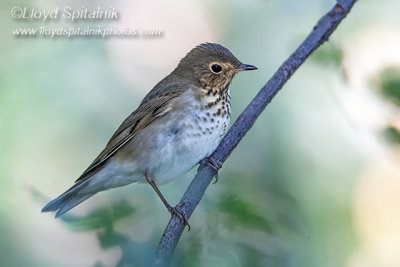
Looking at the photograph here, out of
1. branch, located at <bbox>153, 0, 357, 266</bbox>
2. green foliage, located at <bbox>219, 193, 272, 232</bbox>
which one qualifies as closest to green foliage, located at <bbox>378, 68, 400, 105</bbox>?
branch, located at <bbox>153, 0, 357, 266</bbox>

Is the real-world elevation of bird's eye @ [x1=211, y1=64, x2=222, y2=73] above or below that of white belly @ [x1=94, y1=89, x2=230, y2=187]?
above

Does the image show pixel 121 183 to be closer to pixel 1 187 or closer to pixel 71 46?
pixel 1 187

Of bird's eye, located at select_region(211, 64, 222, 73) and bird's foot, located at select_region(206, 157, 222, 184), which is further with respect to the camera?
bird's eye, located at select_region(211, 64, 222, 73)

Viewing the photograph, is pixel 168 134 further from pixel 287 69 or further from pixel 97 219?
pixel 97 219

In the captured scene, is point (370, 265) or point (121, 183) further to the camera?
point (121, 183)

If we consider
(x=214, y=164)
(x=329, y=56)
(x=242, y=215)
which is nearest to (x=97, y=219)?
(x=242, y=215)

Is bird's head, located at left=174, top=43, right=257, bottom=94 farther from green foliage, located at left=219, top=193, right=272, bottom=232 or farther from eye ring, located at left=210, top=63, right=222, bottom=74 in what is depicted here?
green foliage, located at left=219, top=193, right=272, bottom=232

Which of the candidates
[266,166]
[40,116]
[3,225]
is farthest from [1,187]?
[40,116]

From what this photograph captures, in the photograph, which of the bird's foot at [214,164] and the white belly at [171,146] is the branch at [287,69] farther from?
the white belly at [171,146]
